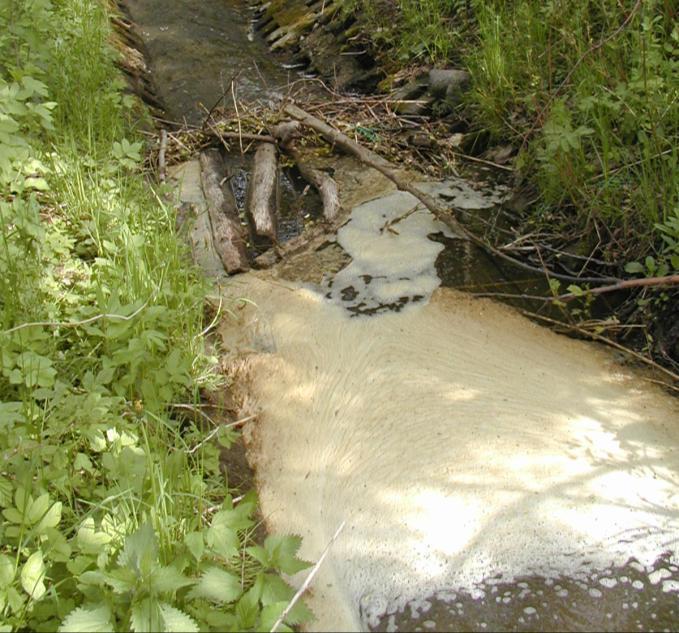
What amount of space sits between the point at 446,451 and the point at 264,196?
6.82 feet

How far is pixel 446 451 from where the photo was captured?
257cm

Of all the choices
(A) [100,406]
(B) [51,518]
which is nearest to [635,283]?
(A) [100,406]

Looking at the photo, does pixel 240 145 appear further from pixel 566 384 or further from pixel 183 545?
pixel 183 545

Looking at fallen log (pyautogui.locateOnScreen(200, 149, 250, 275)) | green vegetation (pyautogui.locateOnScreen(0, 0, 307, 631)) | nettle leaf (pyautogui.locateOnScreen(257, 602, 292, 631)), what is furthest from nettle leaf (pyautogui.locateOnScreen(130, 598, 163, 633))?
fallen log (pyautogui.locateOnScreen(200, 149, 250, 275))

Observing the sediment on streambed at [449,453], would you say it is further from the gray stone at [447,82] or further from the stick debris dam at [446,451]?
the gray stone at [447,82]

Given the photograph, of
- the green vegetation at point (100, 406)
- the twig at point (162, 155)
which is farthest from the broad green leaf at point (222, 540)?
the twig at point (162, 155)

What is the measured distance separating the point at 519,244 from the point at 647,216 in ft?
2.16

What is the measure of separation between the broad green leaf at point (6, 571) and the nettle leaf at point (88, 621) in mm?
217

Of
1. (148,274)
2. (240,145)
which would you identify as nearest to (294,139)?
(240,145)

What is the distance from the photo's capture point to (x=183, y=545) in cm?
200

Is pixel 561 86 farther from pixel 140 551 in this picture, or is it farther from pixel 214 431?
pixel 140 551

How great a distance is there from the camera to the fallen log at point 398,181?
3526 mm

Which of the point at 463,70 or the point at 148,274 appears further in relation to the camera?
the point at 463,70

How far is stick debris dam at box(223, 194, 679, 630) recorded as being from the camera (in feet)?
7.21
